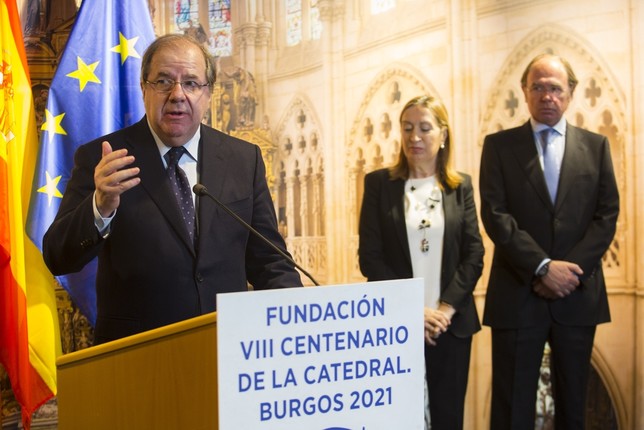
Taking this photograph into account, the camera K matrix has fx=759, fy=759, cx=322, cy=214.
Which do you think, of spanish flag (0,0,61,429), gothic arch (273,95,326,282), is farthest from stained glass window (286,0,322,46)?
spanish flag (0,0,61,429)

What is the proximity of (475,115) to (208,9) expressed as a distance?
1.70 m

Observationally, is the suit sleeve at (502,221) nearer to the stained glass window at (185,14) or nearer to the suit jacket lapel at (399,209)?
the suit jacket lapel at (399,209)

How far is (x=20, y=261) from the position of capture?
3457 mm

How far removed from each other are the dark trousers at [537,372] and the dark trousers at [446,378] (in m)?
0.22

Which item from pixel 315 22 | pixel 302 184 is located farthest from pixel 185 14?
pixel 302 184

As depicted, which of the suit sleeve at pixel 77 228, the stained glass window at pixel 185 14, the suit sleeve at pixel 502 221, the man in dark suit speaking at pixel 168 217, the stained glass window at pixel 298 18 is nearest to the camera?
the suit sleeve at pixel 77 228

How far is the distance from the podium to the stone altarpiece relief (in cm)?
341

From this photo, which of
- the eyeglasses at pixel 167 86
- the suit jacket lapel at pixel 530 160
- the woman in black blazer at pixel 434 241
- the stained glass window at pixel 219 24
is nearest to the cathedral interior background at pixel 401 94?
the stained glass window at pixel 219 24

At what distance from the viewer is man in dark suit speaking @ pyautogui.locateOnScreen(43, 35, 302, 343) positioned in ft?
6.81

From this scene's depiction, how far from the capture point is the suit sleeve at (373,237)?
3377 mm

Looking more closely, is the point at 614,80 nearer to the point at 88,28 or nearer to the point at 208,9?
the point at 208,9

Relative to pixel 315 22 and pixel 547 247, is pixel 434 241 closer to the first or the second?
pixel 547 247

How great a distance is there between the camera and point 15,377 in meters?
3.46

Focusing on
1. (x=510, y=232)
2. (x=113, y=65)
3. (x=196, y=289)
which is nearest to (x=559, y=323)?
(x=510, y=232)
